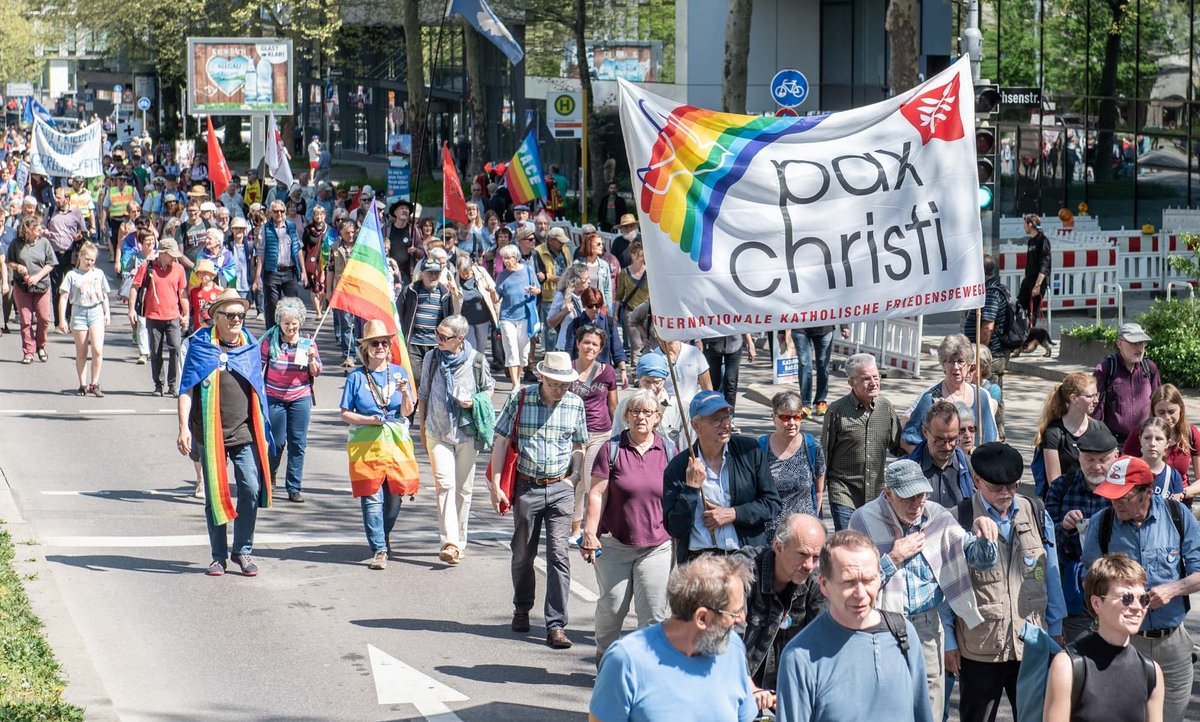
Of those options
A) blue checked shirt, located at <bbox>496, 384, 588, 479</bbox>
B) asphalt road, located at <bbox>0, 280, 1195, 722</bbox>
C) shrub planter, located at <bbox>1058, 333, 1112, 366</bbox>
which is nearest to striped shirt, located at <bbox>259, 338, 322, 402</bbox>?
asphalt road, located at <bbox>0, 280, 1195, 722</bbox>

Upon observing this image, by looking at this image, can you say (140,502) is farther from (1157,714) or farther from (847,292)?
(1157,714)

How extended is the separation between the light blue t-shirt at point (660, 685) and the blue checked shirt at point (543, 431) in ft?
13.9

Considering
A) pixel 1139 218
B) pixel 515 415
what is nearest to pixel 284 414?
pixel 515 415

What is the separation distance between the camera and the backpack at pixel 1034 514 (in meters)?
7.00

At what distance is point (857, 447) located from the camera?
936 cm

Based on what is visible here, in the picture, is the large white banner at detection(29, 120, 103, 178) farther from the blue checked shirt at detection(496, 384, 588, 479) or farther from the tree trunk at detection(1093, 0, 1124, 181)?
the blue checked shirt at detection(496, 384, 588, 479)

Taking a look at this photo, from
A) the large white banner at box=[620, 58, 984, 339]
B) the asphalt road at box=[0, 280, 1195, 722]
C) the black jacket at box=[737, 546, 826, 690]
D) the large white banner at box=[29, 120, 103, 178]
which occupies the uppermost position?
the large white banner at box=[29, 120, 103, 178]

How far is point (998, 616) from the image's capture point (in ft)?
22.5

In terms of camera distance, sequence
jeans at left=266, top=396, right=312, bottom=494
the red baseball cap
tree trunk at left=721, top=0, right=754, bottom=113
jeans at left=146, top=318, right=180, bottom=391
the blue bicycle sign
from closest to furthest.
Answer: the red baseball cap
jeans at left=266, top=396, right=312, bottom=494
jeans at left=146, top=318, right=180, bottom=391
the blue bicycle sign
tree trunk at left=721, top=0, right=754, bottom=113

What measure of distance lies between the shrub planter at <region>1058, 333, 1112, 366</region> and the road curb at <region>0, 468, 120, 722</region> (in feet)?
39.4

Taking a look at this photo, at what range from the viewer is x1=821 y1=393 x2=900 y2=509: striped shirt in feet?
30.7

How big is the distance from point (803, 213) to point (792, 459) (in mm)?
1193

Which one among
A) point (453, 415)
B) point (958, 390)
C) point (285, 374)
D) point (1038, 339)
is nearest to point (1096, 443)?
point (958, 390)

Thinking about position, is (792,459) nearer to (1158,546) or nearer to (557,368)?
(1158,546)
